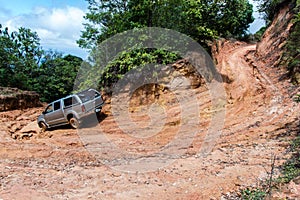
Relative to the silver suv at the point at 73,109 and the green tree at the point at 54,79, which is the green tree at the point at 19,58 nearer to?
the green tree at the point at 54,79

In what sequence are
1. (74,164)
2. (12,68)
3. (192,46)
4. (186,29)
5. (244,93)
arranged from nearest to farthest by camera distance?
1. (74,164)
2. (244,93)
3. (192,46)
4. (186,29)
5. (12,68)

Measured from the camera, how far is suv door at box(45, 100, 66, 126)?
38.8 feet

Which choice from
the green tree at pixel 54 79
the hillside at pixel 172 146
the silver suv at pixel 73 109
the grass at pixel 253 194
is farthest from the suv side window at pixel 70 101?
the green tree at pixel 54 79

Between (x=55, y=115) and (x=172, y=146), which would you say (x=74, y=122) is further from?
(x=172, y=146)

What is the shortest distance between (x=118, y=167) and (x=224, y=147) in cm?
305

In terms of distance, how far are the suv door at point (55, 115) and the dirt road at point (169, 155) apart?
438mm

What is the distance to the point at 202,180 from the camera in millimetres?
5258

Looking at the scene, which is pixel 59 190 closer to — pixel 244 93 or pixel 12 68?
pixel 244 93

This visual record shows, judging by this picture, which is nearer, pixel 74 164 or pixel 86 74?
pixel 74 164

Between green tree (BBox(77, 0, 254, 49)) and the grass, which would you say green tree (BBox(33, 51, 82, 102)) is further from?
the grass

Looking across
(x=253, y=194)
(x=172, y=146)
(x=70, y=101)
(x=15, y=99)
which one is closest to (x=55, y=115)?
(x=70, y=101)

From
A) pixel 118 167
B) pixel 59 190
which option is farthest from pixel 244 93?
pixel 59 190

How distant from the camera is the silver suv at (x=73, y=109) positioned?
11234 mm

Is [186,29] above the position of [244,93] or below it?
above
